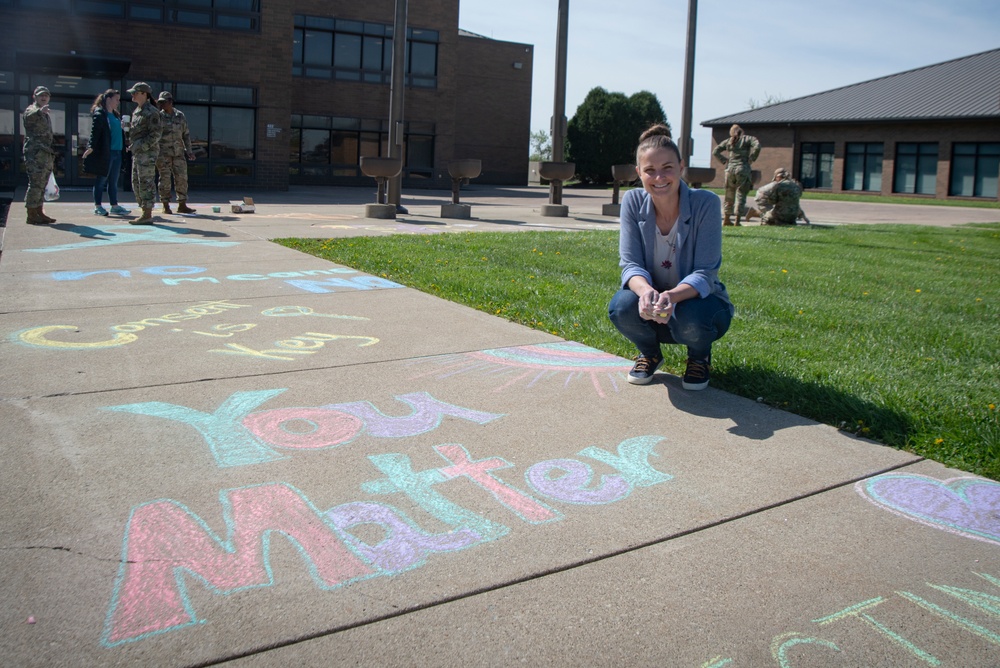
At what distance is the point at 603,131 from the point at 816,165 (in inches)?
441

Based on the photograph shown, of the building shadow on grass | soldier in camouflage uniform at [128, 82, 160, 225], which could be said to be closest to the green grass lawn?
the building shadow on grass

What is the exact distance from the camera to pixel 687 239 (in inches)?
181

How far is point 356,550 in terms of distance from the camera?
2.84 meters

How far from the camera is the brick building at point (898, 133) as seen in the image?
37.5m

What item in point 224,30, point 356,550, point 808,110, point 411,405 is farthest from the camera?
point 808,110

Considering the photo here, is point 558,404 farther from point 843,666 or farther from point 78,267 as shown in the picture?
point 78,267

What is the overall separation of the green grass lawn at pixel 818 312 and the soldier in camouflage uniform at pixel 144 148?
2792 millimetres

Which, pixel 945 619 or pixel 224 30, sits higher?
pixel 224 30

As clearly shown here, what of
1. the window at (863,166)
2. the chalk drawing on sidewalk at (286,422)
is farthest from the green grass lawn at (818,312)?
the window at (863,166)

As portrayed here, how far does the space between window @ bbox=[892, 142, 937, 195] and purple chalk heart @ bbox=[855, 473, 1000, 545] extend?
4007cm

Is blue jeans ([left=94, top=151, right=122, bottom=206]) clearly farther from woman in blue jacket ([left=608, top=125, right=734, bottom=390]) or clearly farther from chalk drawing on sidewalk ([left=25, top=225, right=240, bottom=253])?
woman in blue jacket ([left=608, top=125, right=734, bottom=390])

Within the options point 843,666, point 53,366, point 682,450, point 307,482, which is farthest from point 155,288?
point 843,666

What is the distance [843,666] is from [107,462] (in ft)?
9.13

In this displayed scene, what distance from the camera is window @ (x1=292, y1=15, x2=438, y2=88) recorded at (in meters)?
31.6
